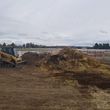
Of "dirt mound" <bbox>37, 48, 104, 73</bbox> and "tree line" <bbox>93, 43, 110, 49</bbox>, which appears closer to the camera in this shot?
"dirt mound" <bbox>37, 48, 104, 73</bbox>

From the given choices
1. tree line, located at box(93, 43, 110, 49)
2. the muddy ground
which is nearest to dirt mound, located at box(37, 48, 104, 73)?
the muddy ground

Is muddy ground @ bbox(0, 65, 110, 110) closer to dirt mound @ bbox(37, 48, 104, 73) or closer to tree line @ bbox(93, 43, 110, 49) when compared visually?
dirt mound @ bbox(37, 48, 104, 73)

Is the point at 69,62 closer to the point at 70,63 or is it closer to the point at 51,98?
the point at 70,63

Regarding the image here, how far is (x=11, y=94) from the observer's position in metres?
14.4

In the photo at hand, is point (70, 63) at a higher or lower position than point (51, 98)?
higher

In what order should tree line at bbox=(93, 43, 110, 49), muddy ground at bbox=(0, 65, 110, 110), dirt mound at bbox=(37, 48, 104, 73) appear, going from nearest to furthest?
1. muddy ground at bbox=(0, 65, 110, 110)
2. dirt mound at bbox=(37, 48, 104, 73)
3. tree line at bbox=(93, 43, 110, 49)

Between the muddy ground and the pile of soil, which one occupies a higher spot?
the pile of soil

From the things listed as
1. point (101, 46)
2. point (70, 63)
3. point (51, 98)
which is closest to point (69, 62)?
point (70, 63)

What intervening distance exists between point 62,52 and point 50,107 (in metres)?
21.8

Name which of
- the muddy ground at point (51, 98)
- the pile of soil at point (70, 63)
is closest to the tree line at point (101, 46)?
the pile of soil at point (70, 63)

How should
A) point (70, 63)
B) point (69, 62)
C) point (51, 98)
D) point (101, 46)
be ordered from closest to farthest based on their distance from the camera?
point (51, 98), point (70, 63), point (69, 62), point (101, 46)

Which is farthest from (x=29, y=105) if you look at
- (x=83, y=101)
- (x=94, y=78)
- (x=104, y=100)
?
(x=94, y=78)

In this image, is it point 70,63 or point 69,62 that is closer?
point 70,63

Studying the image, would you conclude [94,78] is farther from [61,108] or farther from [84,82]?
[61,108]
